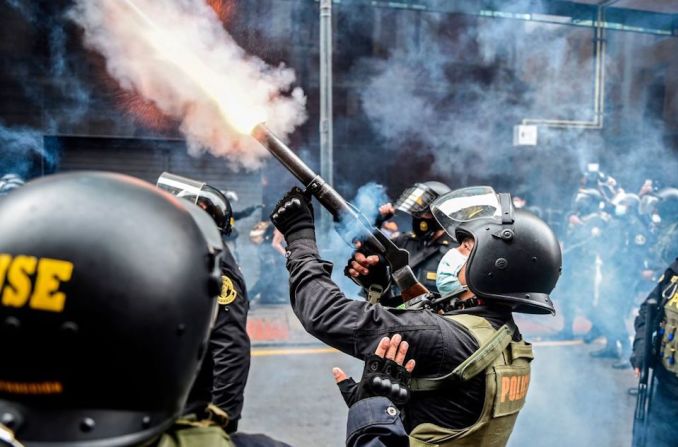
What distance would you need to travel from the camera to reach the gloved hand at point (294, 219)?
231 centimetres

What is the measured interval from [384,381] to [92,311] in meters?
1.01

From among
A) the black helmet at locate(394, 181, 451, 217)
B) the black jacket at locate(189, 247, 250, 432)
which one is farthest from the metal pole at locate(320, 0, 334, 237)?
the black jacket at locate(189, 247, 250, 432)

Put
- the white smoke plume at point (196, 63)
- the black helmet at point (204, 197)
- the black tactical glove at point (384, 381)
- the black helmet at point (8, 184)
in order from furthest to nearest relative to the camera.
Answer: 1. the black helmet at point (8, 184)
2. the black helmet at point (204, 197)
3. the white smoke plume at point (196, 63)
4. the black tactical glove at point (384, 381)

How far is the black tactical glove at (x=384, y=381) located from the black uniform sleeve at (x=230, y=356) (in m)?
1.02

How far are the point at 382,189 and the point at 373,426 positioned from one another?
31.6ft

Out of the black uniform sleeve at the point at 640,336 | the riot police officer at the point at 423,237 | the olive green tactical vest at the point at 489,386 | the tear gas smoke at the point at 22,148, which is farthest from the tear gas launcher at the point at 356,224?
the tear gas smoke at the point at 22,148

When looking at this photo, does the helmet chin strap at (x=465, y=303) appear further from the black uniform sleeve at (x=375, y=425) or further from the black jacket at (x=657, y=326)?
the black jacket at (x=657, y=326)

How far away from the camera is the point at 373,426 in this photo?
1.68m

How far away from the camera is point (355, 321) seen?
6.61 feet

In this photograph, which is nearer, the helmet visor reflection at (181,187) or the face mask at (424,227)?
the helmet visor reflection at (181,187)

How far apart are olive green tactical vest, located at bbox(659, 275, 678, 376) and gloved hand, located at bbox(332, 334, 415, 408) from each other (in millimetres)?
2234

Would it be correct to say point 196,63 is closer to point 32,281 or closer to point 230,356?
point 230,356

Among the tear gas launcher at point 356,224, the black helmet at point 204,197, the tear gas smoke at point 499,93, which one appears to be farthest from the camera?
the tear gas smoke at point 499,93

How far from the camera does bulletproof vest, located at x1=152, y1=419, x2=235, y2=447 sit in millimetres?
1213
